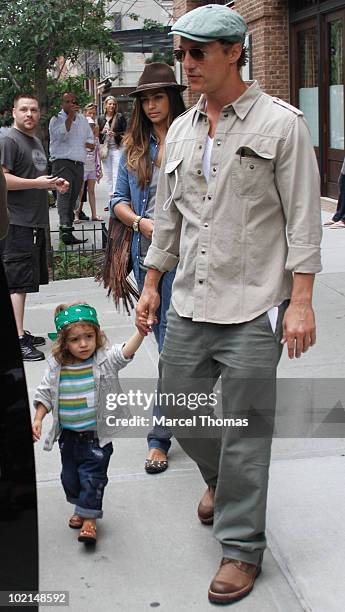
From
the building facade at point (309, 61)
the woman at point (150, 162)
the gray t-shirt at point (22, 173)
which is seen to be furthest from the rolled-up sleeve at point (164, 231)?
the building facade at point (309, 61)

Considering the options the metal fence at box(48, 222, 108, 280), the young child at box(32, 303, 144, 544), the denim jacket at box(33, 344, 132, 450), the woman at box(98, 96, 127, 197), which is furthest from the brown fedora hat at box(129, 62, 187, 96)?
the woman at box(98, 96, 127, 197)

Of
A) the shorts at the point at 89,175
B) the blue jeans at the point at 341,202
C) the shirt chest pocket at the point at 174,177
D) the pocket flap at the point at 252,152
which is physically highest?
the pocket flap at the point at 252,152

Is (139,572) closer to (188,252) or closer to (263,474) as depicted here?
(263,474)

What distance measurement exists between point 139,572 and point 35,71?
24.8 feet

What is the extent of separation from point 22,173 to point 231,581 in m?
4.01

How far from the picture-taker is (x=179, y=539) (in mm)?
3602

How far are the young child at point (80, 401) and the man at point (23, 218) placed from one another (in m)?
2.74

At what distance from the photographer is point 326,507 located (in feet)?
12.4

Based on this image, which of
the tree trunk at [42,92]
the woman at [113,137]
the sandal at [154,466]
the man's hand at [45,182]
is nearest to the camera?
the sandal at [154,466]

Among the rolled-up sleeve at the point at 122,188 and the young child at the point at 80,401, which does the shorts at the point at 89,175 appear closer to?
the rolled-up sleeve at the point at 122,188

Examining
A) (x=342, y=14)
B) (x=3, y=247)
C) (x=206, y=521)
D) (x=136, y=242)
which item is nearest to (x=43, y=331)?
(x=3, y=247)

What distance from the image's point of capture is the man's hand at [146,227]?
4.27 m

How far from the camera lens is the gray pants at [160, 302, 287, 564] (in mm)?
3172

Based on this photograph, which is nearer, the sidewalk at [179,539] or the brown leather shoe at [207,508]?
the sidewalk at [179,539]
